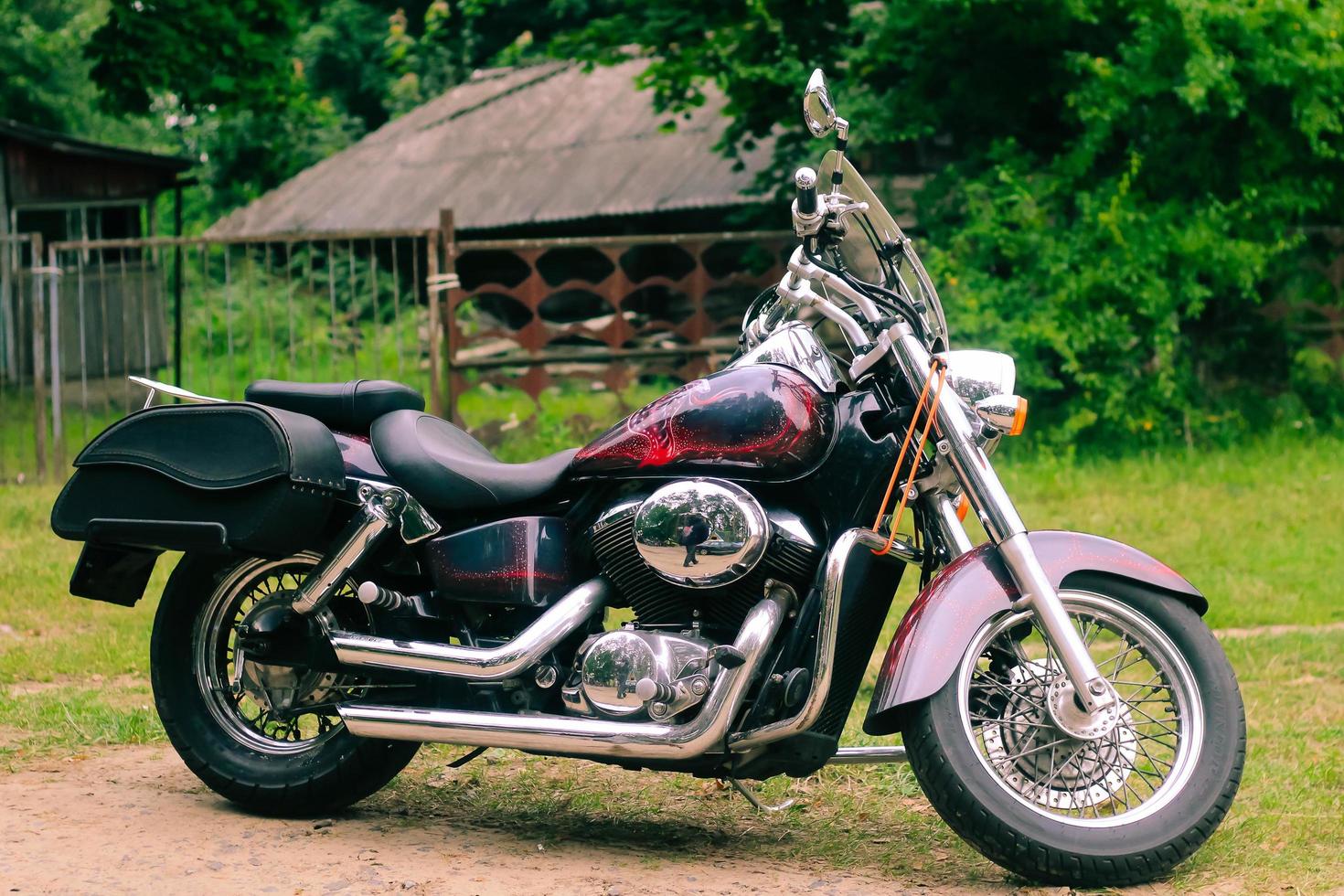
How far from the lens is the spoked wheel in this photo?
4332mm

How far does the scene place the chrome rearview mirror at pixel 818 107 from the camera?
3.74m

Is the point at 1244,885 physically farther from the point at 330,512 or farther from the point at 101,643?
the point at 101,643

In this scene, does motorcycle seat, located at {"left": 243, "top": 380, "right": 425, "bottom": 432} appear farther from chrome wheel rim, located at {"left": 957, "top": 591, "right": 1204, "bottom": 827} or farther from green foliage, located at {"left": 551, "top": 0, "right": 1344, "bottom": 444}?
green foliage, located at {"left": 551, "top": 0, "right": 1344, "bottom": 444}

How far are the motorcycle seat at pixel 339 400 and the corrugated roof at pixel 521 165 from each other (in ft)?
38.5

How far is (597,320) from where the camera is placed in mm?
18641

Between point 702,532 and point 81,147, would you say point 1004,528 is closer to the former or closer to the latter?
point 702,532

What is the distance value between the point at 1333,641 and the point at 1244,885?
303 cm

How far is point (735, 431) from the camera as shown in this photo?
12.8ft

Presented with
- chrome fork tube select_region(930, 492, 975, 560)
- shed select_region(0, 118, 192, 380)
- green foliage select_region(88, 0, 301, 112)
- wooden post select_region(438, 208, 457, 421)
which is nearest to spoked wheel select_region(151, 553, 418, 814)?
chrome fork tube select_region(930, 492, 975, 560)

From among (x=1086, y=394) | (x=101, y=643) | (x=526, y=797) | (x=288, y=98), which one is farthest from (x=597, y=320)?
(x=526, y=797)

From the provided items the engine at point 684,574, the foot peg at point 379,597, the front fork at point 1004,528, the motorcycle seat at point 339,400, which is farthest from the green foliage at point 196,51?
the front fork at point 1004,528

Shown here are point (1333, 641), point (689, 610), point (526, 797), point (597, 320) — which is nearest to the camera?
point (689, 610)

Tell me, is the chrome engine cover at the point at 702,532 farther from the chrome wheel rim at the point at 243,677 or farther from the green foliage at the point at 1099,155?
the green foliage at the point at 1099,155

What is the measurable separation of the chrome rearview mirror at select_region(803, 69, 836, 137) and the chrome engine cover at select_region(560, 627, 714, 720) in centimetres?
125
